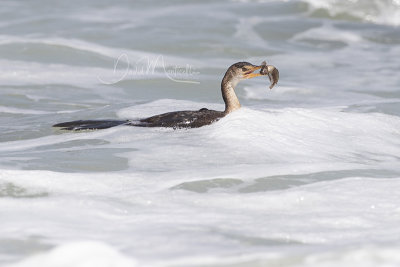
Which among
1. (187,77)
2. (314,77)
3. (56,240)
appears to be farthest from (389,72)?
(56,240)

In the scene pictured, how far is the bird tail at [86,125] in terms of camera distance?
8578 mm

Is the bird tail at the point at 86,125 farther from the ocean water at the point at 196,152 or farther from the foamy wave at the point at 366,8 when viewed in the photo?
the foamy wave at the point at 366,8

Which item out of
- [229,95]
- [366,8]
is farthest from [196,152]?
[366,8]

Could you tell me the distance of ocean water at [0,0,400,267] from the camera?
4.75m

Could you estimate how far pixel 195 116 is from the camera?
27.1 feet

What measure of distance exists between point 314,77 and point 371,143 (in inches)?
201

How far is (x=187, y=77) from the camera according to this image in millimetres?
12602

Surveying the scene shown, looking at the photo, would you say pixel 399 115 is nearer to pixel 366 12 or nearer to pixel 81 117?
pixel 81 117

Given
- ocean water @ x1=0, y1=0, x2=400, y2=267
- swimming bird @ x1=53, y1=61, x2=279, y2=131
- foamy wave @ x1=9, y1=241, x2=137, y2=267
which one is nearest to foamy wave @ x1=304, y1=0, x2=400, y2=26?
ocean water @ x1=0, y1=0, x2=400, y2=267

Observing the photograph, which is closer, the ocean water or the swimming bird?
the ocean water

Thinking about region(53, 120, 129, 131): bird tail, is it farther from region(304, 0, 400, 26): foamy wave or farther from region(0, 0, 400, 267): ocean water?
region(304, 0, 400, 26): foamy wave

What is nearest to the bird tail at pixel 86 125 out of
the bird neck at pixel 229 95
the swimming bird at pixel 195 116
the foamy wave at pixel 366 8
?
the swimming bird at pixel 195 116

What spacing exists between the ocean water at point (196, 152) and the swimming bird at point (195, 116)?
138mm

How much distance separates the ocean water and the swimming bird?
138 millimetres
